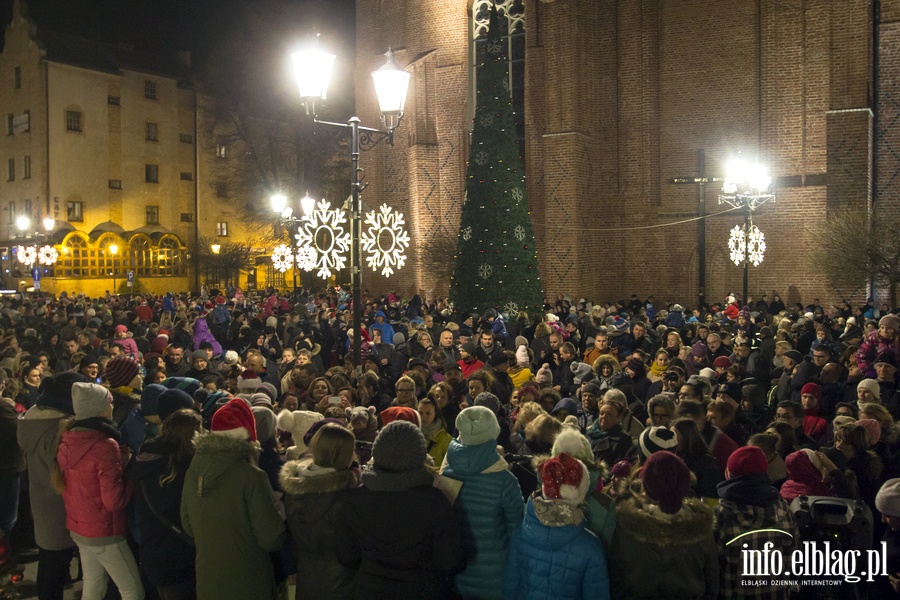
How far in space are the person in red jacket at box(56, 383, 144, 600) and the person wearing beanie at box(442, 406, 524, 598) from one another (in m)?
2.06

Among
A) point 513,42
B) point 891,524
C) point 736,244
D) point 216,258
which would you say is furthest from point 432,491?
point 216,258

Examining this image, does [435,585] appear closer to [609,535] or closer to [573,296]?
[609,535]

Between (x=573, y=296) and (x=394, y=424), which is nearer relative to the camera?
(x=394, y=424)

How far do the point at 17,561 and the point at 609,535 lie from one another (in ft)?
17.7

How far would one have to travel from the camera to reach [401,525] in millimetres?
3820

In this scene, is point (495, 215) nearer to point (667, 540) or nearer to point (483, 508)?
point (483, 508)

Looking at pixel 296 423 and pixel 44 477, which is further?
pixel 296 423

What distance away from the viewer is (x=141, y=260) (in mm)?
43094

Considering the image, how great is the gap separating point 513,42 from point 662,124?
573cm

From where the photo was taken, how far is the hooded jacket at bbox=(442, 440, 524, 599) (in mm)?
4180

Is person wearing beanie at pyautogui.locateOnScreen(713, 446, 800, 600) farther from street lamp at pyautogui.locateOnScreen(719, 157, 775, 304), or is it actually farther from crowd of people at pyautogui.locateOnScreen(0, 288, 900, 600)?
street lamp at pyautogui.locateOnScreen(719, 157, 775, 304)

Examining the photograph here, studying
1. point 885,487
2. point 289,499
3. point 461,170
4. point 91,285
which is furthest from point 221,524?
point 91,285

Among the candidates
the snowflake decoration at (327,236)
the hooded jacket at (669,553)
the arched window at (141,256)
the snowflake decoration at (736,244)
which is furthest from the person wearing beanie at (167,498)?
the arched window at (141,256)

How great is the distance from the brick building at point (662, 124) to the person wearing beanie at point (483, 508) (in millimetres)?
19761
